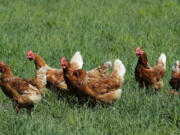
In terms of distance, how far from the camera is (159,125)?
13.4 feet

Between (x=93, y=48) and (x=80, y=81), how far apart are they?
7.03 ft

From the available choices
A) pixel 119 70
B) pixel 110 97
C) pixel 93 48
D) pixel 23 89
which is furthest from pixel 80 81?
pixel 93 48

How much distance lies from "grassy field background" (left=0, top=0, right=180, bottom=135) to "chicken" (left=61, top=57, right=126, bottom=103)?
15 cm

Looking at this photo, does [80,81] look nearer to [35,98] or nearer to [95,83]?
[95,83]

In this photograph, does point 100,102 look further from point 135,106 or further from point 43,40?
point 43,40

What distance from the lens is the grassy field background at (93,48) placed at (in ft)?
13.2

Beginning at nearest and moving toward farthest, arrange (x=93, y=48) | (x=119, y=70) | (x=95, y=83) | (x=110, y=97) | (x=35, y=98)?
(x=35, y=98) → (x=110, y=97) → (x=95, y=83) → (x=119, y=70) → (x=93, y=48)

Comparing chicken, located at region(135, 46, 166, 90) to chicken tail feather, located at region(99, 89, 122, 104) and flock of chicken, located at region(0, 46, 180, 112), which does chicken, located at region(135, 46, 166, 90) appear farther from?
chicken tail feather, located at region(99, 89, 122, 104)

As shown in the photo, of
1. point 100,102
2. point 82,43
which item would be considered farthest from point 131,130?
point 82,43

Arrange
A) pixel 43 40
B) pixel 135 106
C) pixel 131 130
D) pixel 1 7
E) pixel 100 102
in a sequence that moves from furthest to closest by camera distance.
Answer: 1. pixel 1 7
2. pixel 43 40
3. pixel 100 102
4. pixel 135 106
5. pixel 131 130

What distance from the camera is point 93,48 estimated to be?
23.0 feet

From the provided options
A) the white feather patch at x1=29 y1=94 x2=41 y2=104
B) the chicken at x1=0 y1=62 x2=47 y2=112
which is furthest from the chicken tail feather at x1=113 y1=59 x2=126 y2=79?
the white feather patch at x1=29 y1=94 x2=41 y2=104

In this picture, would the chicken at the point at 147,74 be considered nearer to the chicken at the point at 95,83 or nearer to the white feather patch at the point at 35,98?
the chicken at the point at 95,83

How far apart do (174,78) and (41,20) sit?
4.86 m
